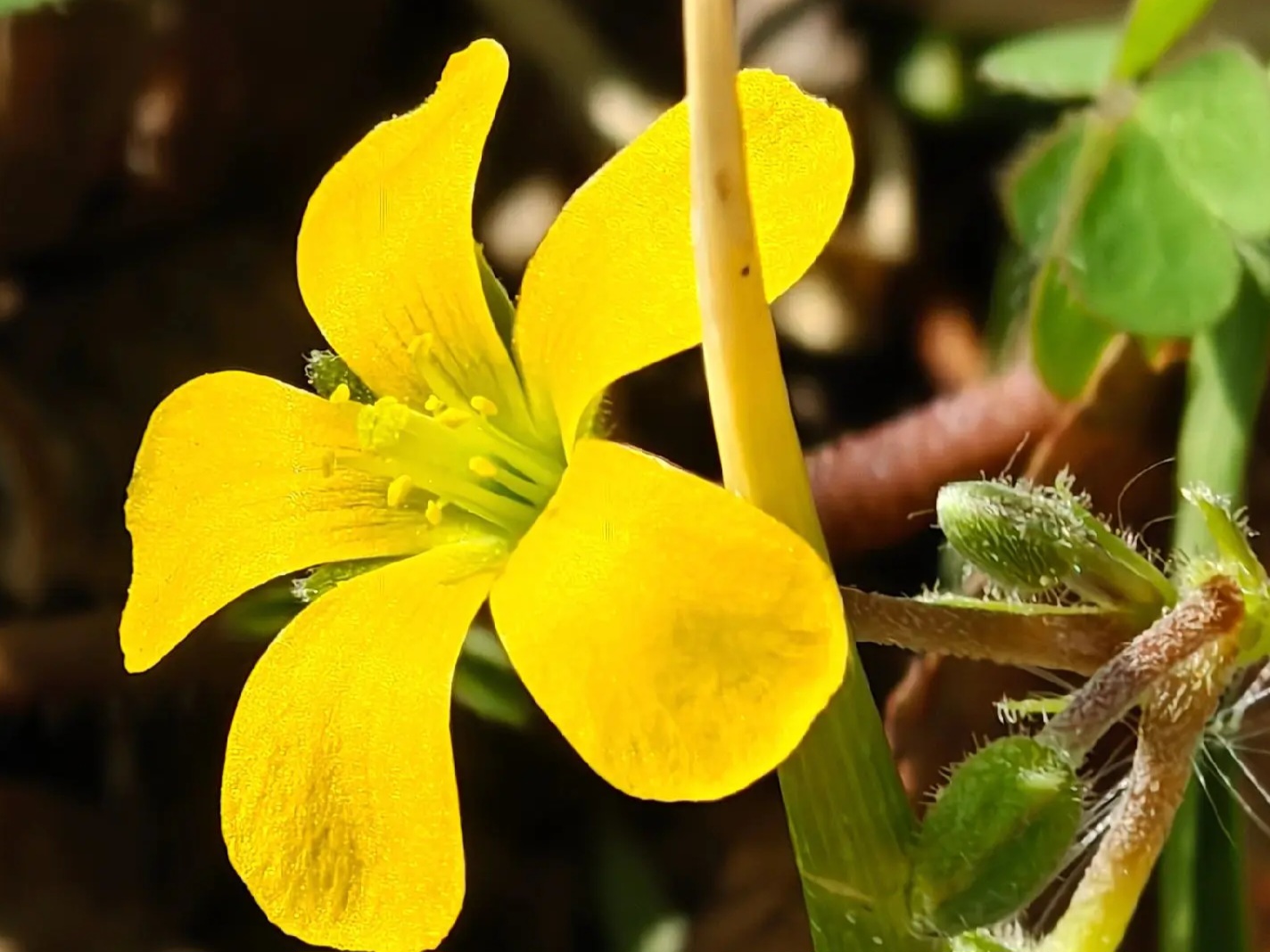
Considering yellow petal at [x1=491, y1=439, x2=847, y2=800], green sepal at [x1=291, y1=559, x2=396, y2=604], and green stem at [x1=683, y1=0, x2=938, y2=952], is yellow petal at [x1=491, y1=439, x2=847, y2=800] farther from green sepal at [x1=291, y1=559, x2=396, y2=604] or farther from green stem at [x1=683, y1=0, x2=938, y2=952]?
green sepal at [x1=291, y1=559, x2=396, y2=604]

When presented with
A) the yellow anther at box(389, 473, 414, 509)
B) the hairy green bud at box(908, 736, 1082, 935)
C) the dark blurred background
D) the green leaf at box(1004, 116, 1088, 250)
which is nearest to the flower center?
the yellow anther at box(389, 473, 414, 509)

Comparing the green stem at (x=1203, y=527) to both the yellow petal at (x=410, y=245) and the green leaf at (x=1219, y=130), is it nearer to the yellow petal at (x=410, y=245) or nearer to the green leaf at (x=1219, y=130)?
the green leaf at (x=1219, y=130)

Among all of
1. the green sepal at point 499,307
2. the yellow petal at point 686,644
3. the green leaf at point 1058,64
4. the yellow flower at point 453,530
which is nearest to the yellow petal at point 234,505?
the yellow flower at point 453,530

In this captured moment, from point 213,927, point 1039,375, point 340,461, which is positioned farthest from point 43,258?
point 1039,375

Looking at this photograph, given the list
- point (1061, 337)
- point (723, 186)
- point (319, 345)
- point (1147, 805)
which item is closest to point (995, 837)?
point (1147, 805)

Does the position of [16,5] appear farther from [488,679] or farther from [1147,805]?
[1147,805]
